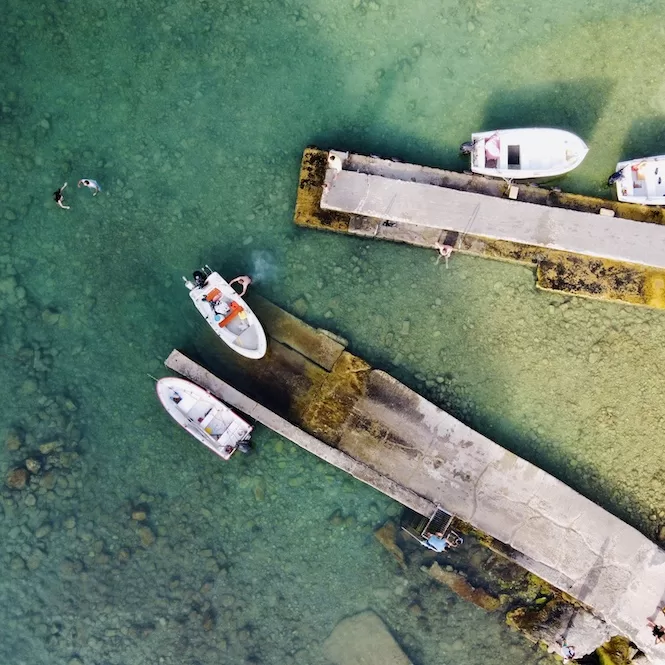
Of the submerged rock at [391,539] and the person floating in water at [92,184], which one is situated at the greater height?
the person floating in water at [92,184]

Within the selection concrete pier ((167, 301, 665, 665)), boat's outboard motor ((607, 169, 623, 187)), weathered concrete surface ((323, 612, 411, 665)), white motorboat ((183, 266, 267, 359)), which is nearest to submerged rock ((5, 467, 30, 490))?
concrete pier ((167, 301, 665, 665))

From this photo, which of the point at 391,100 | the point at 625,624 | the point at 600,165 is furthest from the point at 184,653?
the point at 600,165

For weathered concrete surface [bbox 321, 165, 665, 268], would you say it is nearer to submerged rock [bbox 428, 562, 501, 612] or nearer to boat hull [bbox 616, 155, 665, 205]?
boat hull [bbox 616, 155, 665, 205]

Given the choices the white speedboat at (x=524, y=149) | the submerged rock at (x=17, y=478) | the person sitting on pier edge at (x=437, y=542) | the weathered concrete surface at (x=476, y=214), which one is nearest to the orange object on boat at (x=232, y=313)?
the weathered concrete surface at (x=476, y=214)

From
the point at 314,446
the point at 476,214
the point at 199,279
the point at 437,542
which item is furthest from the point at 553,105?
the point at 437,542

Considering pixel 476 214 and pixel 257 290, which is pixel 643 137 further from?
pixel 257 290

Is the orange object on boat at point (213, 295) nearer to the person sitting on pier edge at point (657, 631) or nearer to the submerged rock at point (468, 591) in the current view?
the submerged rock at point (468, 591)

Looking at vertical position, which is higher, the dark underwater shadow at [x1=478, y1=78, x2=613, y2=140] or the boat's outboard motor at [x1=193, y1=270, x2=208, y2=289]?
the dark underwater shadow at [x1=478, y1=78, x2=613, y2=140]
